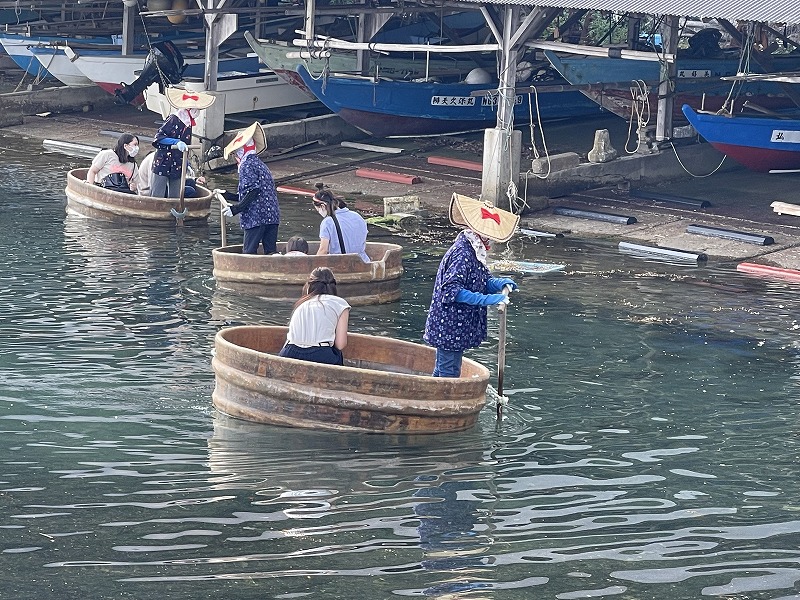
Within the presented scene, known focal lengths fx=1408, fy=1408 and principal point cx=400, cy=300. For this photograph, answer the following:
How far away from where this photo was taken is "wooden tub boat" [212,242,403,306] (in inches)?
601

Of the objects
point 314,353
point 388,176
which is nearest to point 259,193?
point 314,353

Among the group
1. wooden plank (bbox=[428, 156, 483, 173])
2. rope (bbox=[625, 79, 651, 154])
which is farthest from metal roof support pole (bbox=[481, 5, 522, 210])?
rope (bbox=[625, 79, 651, 154])

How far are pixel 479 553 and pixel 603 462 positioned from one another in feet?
6.68

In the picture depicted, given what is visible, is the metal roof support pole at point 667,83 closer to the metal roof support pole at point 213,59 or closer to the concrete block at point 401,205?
the concrete block at point 401,205

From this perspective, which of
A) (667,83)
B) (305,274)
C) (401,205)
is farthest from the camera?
(667,83)

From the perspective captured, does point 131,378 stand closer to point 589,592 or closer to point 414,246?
point 589,592

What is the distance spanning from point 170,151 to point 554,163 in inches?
243

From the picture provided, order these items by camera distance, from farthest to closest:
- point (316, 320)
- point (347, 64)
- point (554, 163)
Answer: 1. point (347, 64)
2. point (554, 163)
3. point (316, 320)

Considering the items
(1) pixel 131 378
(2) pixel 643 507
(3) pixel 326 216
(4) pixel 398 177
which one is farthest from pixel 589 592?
(4) pixel 398 177

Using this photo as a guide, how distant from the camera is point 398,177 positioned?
2297cm

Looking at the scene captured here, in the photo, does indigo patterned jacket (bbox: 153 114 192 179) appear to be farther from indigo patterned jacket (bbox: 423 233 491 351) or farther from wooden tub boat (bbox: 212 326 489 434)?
indigo patterned jacket (bbox: 423 233 491 351)

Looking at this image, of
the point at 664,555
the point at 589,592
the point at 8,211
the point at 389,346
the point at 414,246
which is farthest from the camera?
the point at 8,211

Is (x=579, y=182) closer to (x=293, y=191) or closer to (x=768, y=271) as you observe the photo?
(x=293, y=191)

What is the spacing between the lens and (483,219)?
1090 cm
